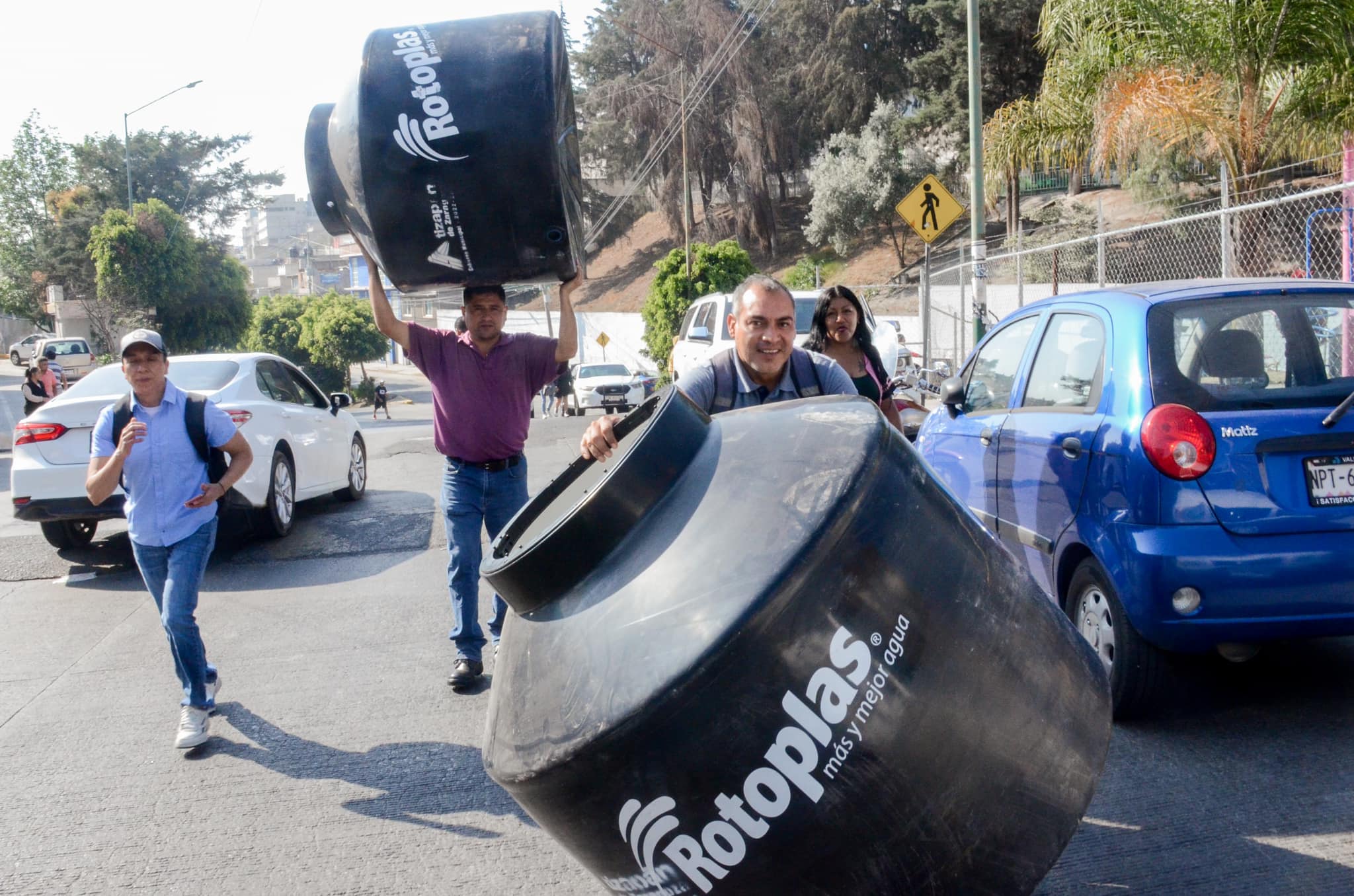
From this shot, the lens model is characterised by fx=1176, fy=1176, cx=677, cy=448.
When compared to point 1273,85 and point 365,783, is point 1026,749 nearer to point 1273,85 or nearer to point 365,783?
point 365,783

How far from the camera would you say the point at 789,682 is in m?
1.93

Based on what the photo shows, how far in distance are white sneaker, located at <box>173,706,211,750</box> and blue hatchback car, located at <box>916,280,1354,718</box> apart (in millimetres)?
3401

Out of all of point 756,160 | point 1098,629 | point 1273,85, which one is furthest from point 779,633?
point 756,160

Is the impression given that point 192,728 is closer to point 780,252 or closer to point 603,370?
point 603,370

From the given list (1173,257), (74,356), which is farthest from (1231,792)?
(74,356)

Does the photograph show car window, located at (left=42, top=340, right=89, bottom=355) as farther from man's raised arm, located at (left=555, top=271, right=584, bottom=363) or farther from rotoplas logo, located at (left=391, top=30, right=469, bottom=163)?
rotoplas logo, located at (left=391, top=30, right=469, bottom=163)

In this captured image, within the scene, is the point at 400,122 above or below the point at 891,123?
below

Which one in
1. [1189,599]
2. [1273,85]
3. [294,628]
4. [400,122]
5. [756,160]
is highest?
[756,160]

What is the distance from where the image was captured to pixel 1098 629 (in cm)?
460

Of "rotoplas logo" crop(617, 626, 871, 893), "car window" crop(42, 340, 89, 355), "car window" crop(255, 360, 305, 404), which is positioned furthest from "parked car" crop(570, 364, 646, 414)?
"rotoplas logo" crop(617, 626, 871, 893)

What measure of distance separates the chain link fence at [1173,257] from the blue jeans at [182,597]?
15.5 feet

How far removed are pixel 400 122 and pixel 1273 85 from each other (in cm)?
1153

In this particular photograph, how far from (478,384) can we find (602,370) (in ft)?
90.5

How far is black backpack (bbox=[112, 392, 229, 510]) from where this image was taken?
5.09 m
